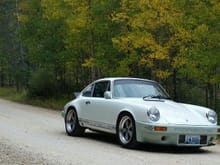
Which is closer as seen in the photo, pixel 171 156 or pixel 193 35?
pixel 171 156

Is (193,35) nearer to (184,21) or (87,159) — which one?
(184,21)

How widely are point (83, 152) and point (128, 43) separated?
13.2m

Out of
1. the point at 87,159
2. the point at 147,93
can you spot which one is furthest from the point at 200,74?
the point at 87,159

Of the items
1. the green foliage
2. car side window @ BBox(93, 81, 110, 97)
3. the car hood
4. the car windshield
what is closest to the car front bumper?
the car hood

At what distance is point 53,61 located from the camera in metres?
31.2

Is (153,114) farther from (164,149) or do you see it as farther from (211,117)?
(211,117)

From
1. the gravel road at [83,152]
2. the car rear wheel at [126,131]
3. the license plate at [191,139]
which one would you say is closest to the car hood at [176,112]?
the license plate at [191,139]

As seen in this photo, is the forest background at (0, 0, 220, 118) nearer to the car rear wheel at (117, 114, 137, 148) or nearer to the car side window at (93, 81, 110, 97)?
the car side window at (93, 81, 110, 97)

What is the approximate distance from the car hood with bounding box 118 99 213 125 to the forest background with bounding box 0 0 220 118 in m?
7.84

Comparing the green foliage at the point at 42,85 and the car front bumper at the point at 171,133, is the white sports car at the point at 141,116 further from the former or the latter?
the green foliage at the point at 42,85

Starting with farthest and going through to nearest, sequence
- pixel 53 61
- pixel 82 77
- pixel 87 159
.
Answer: pixel 82 77 < pixel 53 61 < pixel 87 159

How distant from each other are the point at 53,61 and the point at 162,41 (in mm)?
10332

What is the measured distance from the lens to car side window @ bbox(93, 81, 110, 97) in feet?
40.1

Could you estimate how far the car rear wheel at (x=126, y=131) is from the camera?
10.7 metres
